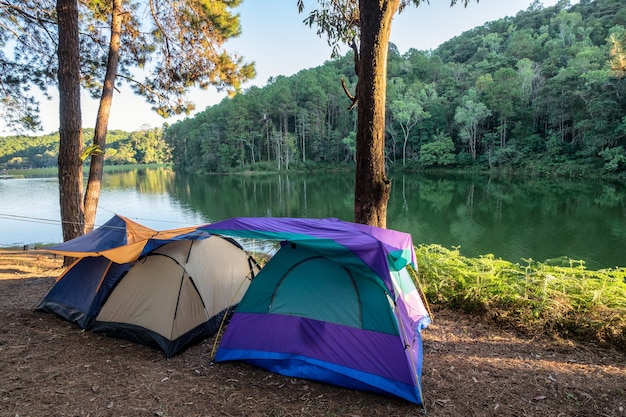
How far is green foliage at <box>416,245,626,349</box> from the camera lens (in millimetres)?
3257

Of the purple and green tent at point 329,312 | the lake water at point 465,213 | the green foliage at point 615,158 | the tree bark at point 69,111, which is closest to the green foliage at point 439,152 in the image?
the lake water at point 465,213

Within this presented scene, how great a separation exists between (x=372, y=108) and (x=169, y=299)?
3035mm

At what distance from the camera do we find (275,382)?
2693 mm

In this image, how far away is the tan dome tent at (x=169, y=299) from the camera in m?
3.20

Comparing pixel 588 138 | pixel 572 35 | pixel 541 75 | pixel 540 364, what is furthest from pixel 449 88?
pixel 540 364

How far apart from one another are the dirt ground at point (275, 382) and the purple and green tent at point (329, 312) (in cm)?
13

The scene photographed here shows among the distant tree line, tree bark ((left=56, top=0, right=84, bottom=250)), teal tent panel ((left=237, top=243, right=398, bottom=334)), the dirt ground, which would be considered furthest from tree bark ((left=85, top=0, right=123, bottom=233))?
the distant tree line

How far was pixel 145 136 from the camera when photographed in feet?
325

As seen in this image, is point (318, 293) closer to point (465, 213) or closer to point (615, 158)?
point (465, 213)

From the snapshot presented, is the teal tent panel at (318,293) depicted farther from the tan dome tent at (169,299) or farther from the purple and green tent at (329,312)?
the tan dome tent at (169,299)

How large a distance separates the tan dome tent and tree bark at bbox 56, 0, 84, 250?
2735 millimetres

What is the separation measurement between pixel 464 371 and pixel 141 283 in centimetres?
309

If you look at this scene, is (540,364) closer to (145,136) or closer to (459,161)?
(459,161)

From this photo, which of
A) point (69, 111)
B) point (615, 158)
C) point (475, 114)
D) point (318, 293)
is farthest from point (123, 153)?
point (318, 293)
